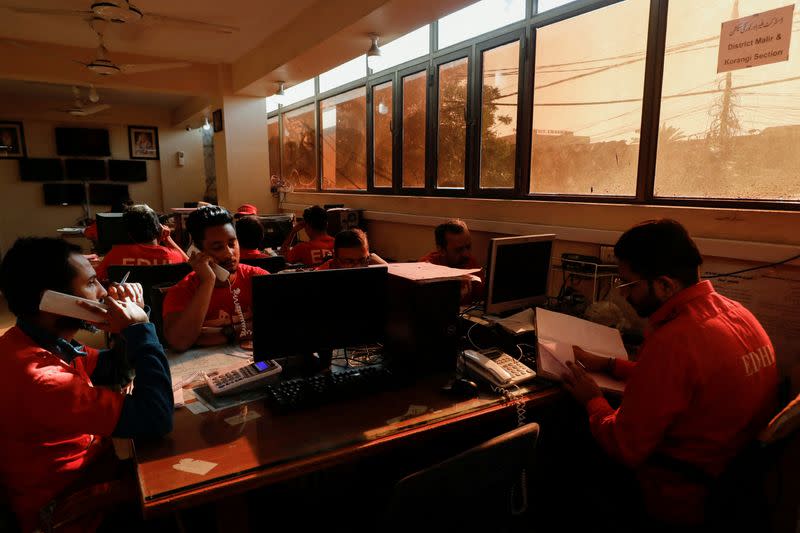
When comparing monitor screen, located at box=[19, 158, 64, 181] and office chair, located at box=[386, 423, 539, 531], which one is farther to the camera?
monitor screen, located at box=[19, 158, 64, 181]

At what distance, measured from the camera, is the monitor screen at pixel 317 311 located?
1628 millimetres

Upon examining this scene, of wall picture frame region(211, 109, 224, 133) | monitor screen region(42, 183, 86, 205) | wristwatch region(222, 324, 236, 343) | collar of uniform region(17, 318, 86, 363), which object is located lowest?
wristwatch region(222, 324, 236, 343)

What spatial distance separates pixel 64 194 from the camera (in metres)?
8.73

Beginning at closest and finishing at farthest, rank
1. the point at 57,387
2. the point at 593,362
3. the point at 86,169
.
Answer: the point at 57,387 → the point at 593,362 → the point at 86,169

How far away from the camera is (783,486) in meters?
1.45

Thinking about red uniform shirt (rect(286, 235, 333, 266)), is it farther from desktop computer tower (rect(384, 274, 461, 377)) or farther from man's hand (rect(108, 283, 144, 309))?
man's hand (rect(108, 283, 144, 309))

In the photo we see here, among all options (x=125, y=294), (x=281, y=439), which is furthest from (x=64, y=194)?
(x=281, y=439)

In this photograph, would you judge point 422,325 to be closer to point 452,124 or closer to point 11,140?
point 452,124

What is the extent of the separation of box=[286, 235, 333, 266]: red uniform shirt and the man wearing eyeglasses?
278cm

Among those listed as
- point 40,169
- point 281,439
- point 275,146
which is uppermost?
point 275,146

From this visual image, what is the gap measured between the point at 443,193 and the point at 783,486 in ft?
10.9

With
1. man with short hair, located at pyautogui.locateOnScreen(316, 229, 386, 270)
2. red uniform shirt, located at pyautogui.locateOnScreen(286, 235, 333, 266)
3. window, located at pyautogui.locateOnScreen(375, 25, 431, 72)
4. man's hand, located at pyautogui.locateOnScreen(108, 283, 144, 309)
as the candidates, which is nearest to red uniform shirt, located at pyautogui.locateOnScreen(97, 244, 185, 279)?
red uniform shirt, located at pyautogui.locateOnScreen(286, 235, 333, 266)

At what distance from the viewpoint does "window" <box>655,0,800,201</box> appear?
89.2 inches

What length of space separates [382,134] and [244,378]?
413cm
